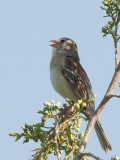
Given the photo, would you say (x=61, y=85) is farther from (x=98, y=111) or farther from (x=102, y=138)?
(x=98, y=111)

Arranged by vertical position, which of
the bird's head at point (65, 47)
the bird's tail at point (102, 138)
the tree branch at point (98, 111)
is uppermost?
the bird's head at point (65, 47)

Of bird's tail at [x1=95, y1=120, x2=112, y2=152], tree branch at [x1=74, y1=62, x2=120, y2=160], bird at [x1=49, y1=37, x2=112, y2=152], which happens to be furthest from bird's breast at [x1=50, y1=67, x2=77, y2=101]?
tree branch at [x1=74, y1=62, x2=120, y2=160]

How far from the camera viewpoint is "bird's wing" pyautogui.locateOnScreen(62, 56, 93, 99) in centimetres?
464

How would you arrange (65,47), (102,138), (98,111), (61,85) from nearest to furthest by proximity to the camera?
(98,111), (102,138), (61,85), (65,47)

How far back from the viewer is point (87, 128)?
2641 mm

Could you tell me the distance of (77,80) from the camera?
15.6 ft

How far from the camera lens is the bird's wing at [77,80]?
15.2 feet

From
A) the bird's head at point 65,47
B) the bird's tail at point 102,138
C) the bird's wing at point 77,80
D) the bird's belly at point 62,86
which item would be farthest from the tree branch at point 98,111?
the bird's head at point 65,47

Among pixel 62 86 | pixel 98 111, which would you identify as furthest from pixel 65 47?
pixel 98 111

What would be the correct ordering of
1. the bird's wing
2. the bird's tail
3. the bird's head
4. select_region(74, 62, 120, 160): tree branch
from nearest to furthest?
1. select_region(74, 62, 120, 160): tree branch
2. the bird's tail
3. the bird's wing
4. the bird's head

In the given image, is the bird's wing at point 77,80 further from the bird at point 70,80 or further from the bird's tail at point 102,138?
the bird's tail at point 102,138

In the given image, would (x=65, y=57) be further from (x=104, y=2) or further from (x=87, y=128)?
(x=87, y=128)

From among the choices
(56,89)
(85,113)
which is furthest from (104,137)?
(56,89)

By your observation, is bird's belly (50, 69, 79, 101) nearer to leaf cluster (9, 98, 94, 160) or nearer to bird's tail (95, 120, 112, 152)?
bird's tail (95, 120, 112, 152)
